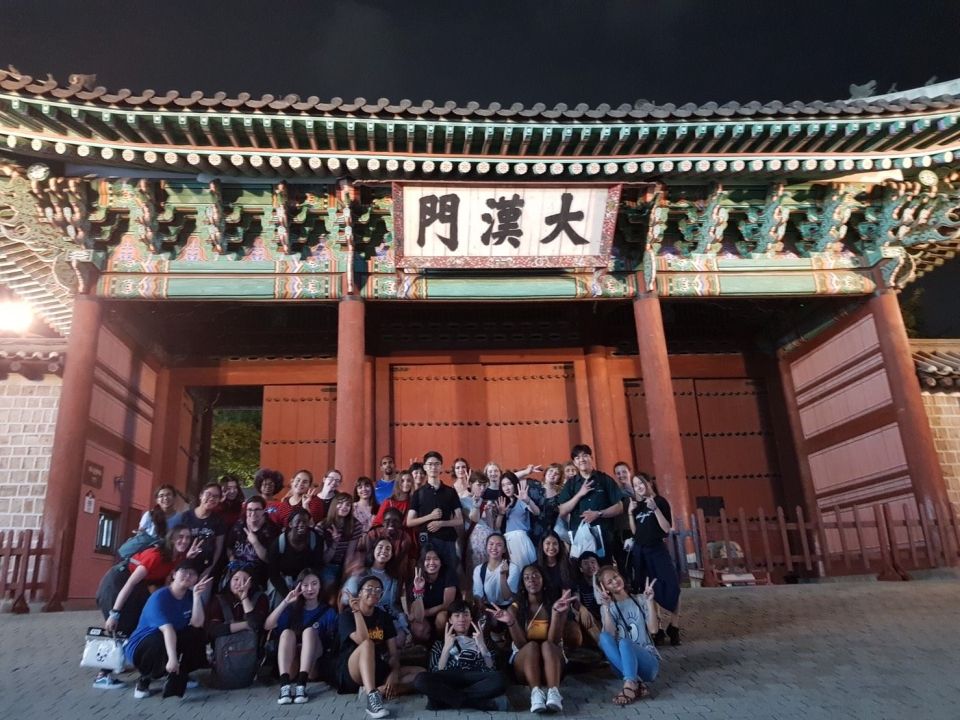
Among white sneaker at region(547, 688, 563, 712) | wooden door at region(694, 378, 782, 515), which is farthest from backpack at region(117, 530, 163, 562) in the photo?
wooden door at region(694, 378, 782, 515)

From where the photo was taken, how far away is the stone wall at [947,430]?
1158 cm

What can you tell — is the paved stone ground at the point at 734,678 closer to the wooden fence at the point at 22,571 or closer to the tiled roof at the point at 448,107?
the wooden fence at the point at 22,571

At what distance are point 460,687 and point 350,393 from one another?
18.1 ft

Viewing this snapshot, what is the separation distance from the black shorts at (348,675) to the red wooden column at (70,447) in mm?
5519

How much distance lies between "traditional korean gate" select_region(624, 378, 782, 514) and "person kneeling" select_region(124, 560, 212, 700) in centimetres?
861

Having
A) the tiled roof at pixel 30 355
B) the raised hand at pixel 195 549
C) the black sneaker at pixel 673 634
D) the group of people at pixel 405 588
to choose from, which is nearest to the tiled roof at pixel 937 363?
the group of people at pixel 405 588

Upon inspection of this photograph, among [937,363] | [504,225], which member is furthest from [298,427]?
[937,363]

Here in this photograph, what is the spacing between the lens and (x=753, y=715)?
431 cm

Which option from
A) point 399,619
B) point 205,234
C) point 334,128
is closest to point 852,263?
point 334,128

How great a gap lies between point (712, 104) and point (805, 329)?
5062mm

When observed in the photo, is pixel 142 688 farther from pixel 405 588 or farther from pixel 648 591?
pixel 648 591

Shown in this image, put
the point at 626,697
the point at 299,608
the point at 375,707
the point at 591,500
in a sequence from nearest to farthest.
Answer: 1. the point at 375,707
2. the point at 626,697
3. the point at 299,608
4. the point at 591,500

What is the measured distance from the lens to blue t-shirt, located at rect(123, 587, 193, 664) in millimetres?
4875

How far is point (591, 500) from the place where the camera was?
6102 millimetres
